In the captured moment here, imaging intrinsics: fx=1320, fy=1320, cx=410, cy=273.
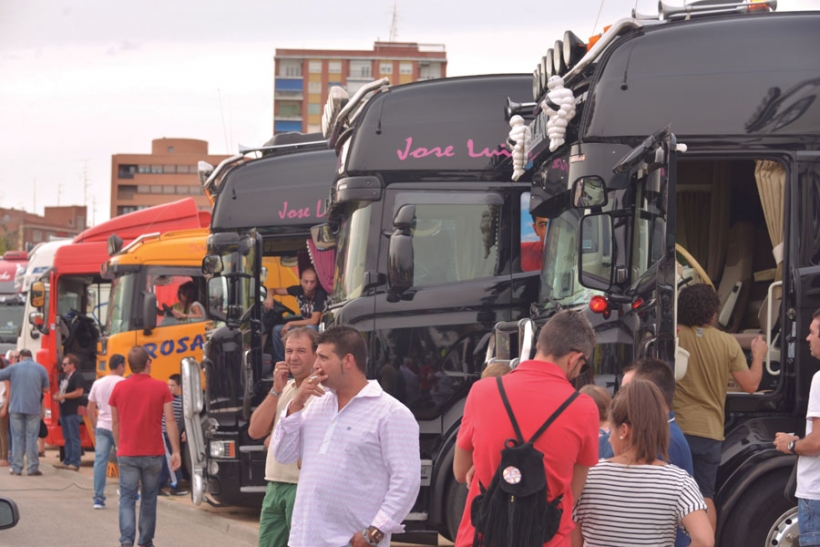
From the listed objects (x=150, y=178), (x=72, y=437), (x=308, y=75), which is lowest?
(x=72, y=437)

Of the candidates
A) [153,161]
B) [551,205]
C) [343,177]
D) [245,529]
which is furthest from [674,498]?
[153,161]

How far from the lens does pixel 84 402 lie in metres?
20.1

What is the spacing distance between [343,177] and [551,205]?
2218 mm

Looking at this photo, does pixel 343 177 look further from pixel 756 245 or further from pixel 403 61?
pixel 403 61

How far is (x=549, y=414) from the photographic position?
4.76 meters

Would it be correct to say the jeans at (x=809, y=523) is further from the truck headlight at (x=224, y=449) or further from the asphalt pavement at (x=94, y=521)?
the truck headlight at (x=224, y=449)

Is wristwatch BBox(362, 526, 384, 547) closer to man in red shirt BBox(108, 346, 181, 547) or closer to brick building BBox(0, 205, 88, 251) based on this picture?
man in red shirt BBox(108, 346, 181, 547)

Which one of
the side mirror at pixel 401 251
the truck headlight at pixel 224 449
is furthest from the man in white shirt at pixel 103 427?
the side mirror at pixel 401 251

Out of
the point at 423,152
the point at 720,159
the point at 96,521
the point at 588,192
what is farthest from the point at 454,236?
the point at 96,521

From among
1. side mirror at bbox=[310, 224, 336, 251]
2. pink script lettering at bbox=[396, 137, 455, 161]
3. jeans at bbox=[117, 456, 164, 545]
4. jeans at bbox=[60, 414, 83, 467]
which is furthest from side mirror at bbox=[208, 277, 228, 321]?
jeans at bbox=[60, 414, 83, 467]

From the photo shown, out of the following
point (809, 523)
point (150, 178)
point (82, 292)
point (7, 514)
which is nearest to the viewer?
point (7, 514)

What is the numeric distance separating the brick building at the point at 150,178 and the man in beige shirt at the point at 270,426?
13533 cm

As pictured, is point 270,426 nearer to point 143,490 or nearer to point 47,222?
point 143,490

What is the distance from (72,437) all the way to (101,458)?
18.8 ft
